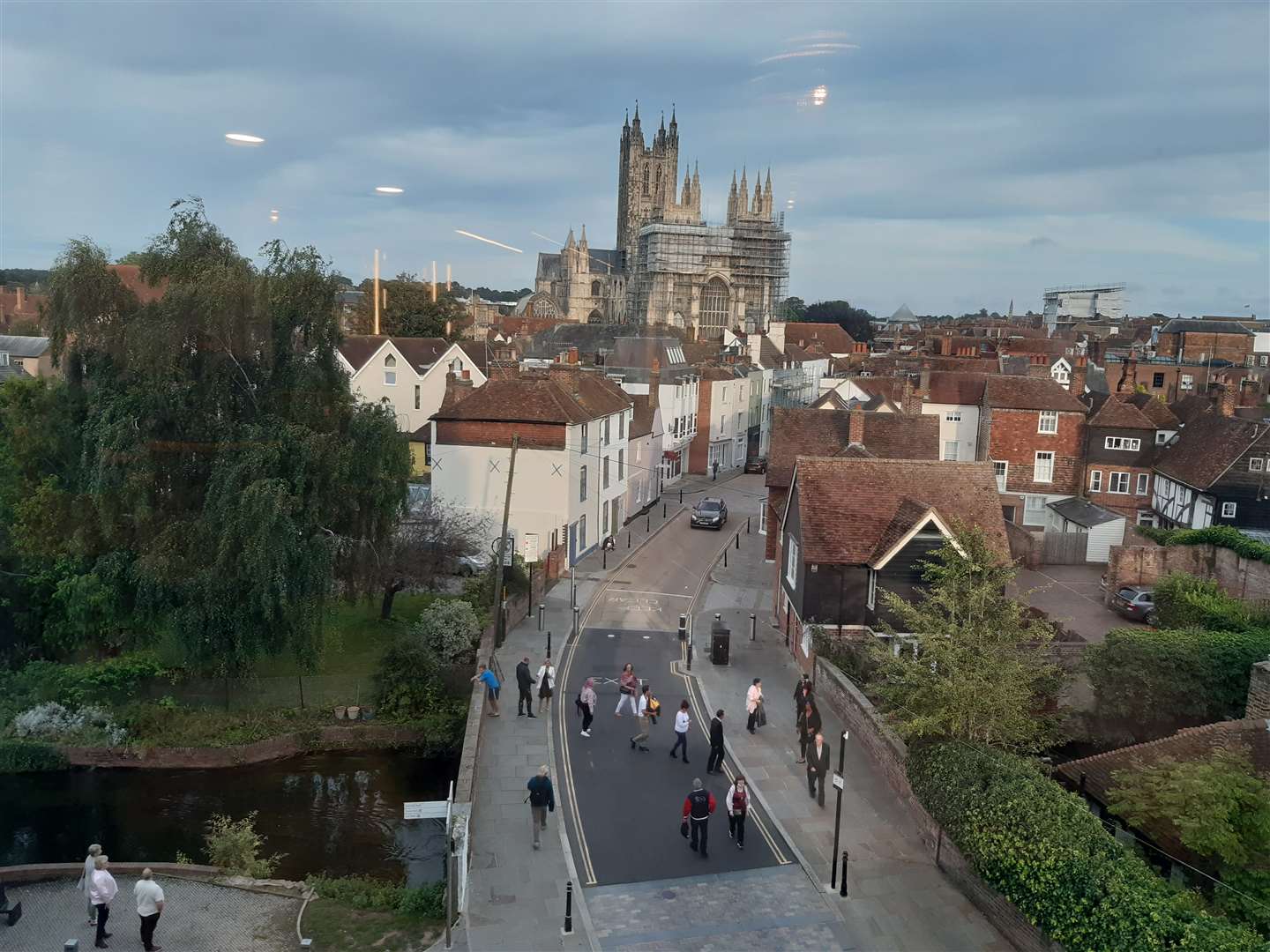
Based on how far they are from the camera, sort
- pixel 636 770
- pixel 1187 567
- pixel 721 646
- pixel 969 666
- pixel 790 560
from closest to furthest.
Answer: pixel 969 666 → pixel 636 770 → pixel 721 646 → pixel 790 560 → pixel 1187 567

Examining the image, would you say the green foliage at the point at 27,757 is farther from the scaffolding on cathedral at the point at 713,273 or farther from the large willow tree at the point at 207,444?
the scaffolding on cathedral at the point at 713,273

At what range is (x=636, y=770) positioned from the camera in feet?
56.9

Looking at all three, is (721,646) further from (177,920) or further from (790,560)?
(177,920)

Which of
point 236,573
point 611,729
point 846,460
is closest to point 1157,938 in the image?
point 611,729

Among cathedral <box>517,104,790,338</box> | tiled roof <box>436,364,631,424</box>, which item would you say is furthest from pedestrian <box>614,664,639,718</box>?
cathedral <box>517,104,790,338</box>

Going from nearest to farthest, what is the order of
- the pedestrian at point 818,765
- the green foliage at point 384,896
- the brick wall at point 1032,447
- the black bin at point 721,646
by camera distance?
the green foliage at point 384,896, the pedestrian at point 818,765, the black bin at point 721,646, the brick wall at point 1032,447

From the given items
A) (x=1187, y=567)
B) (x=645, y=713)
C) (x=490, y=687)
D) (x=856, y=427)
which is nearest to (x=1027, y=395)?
(x=1187, y=567)

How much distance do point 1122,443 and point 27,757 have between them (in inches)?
1552

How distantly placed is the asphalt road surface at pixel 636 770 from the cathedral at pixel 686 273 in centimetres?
8878

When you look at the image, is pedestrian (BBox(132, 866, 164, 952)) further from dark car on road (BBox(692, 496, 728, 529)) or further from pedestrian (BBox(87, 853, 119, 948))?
dark car on road (BBox(692, 496, 728, 529))

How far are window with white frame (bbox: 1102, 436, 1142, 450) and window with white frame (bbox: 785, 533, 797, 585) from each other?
67.3 ft

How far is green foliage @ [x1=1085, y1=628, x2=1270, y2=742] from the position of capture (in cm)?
1878

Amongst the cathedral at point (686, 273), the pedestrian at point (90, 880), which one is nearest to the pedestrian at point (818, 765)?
the pedestrian at point (90, 880)

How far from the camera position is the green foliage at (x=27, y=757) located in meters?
20.3
